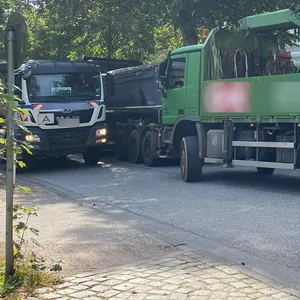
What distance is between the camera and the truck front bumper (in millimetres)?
15547

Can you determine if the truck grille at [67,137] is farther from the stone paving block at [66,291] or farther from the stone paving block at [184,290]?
the stone paving block at [184,290]

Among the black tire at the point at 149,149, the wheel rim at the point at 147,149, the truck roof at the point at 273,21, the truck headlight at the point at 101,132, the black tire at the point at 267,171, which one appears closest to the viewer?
the truck roof at the point at 273,21

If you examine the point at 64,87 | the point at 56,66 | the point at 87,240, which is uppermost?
the point at 56,66

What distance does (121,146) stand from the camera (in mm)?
18828

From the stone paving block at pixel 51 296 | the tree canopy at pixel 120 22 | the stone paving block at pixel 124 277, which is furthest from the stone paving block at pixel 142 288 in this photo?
the tree canopy at pixel 120 22

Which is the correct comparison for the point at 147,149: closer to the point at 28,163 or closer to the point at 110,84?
the point at 110,84

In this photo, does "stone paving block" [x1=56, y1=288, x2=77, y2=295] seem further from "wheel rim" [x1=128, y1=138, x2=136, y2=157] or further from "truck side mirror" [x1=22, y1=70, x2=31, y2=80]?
"wheel rim" [x1=128, y1=138, x2=136, y2=157]

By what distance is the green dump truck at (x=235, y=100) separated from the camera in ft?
37.3

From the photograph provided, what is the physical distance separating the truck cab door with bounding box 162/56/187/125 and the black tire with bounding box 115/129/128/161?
420 centimetres

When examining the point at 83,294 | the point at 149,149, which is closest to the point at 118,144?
the point at 149,149

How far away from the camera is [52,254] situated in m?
6.79

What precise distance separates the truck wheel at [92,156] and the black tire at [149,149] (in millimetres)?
1294

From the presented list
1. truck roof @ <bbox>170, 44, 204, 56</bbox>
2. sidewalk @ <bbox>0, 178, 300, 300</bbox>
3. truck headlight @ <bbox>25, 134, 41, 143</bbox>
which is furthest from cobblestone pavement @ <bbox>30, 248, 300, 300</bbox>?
truck headlight @ <bbox>25, 134, 41, 143</bbox>

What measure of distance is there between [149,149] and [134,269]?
10987 mm
